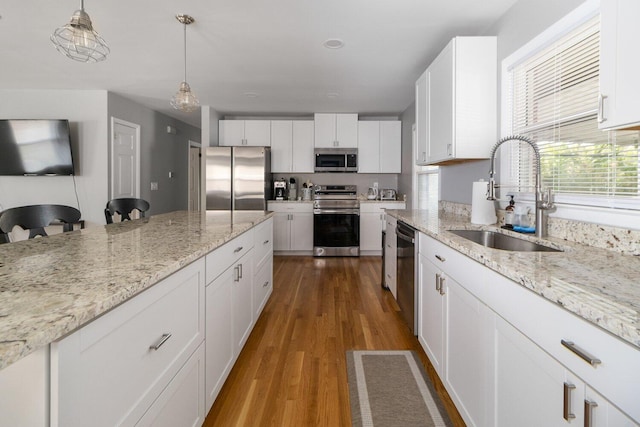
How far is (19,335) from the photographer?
1.81 feet

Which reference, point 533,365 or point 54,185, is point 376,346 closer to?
point 533,365

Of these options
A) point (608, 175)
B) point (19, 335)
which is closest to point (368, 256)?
point (608, 175)

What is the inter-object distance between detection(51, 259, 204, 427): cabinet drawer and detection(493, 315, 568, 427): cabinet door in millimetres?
1119

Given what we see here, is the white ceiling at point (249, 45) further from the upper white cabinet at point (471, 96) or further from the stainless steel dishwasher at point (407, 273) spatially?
the stainless steel dishwasher at point (407, 273)

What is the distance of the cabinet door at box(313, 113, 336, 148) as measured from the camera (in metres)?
5.52

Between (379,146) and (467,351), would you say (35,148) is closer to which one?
(379,146)

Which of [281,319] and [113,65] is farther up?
[113,65]

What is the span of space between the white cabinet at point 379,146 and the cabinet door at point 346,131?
111 millimetres

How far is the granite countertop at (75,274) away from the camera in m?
0.60

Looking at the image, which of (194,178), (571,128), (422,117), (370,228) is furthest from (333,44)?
(194,178)

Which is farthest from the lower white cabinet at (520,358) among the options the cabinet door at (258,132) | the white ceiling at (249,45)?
the cabinet door at (258,132)

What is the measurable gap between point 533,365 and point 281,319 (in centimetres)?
212

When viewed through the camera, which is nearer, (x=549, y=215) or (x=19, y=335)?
(x=19, y=335)

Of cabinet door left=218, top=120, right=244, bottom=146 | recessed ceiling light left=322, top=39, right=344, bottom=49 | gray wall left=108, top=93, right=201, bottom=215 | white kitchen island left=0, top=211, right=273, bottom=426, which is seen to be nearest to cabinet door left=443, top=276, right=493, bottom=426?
Answer: white kitchen island left=0, top=211, right=273, bottom=426
